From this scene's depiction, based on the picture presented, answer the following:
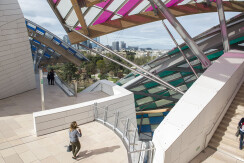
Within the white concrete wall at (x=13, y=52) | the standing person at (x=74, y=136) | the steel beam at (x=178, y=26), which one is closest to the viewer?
the standing person at (x=74, y=136)

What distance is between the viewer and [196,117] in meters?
5.75

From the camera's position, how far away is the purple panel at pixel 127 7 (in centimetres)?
1292

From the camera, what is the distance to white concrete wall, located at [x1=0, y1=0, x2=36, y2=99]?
9.95m

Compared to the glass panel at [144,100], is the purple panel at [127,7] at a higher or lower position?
higher

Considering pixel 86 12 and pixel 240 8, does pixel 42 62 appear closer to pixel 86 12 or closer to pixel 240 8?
pixel 86 12

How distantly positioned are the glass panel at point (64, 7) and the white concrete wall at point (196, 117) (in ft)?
31.2

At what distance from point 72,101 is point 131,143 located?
295 inches

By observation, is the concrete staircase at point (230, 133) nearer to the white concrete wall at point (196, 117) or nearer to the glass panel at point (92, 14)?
the white concrete wall at point (196, 117)

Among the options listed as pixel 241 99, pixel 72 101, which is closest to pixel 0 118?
pixel 72 101

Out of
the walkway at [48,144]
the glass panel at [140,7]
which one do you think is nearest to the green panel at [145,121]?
the glass panel at [140,7]

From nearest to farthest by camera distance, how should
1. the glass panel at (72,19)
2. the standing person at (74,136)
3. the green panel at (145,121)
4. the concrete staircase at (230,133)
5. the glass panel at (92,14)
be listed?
the standing person at (74,136)
the concrete staircase at (230,133)
the glass panel at (92,14)
the glass panel at (72,19)
the green panel at (145,121)

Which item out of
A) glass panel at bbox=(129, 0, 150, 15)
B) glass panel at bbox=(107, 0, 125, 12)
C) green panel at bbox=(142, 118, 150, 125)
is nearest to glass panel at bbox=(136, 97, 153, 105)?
green panel at bbox=(142, 118, 150, 125)

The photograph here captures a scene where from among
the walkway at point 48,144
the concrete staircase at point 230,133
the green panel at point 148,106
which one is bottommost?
the green panel at point 148,106

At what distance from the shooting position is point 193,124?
5.78 metres
